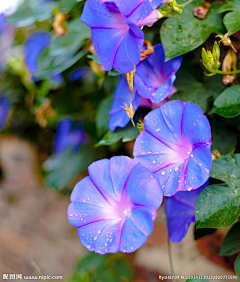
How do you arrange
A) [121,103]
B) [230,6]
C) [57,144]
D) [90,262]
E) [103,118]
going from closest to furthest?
[230,6], [121,103], [103,118], [90,262], [57,144]

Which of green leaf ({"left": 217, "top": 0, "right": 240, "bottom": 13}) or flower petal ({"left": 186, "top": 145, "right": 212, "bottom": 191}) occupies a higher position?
green leaf ({"left": 217, "top": 0, "right": 240, "bottom": 13})

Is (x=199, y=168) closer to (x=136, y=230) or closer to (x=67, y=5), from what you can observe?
(x=136, y=230)

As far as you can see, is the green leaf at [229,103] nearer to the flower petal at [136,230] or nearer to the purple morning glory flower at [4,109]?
the flower petal at [136,230]

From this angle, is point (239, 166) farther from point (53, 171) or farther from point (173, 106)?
point (53, 171)

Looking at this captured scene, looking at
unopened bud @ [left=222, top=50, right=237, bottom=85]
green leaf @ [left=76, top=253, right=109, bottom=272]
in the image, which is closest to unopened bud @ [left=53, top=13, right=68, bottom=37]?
unopened bud @ [left=222, top=50, right=237, bottom=85]

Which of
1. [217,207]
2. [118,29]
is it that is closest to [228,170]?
[217,207]

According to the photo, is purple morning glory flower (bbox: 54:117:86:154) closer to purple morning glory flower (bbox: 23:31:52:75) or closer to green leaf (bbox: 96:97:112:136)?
purple morning glory flower (bbox: 23:31:52:75)

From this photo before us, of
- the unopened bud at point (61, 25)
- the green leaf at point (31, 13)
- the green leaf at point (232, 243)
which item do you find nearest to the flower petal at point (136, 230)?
the green leaf at point (232, 243)
